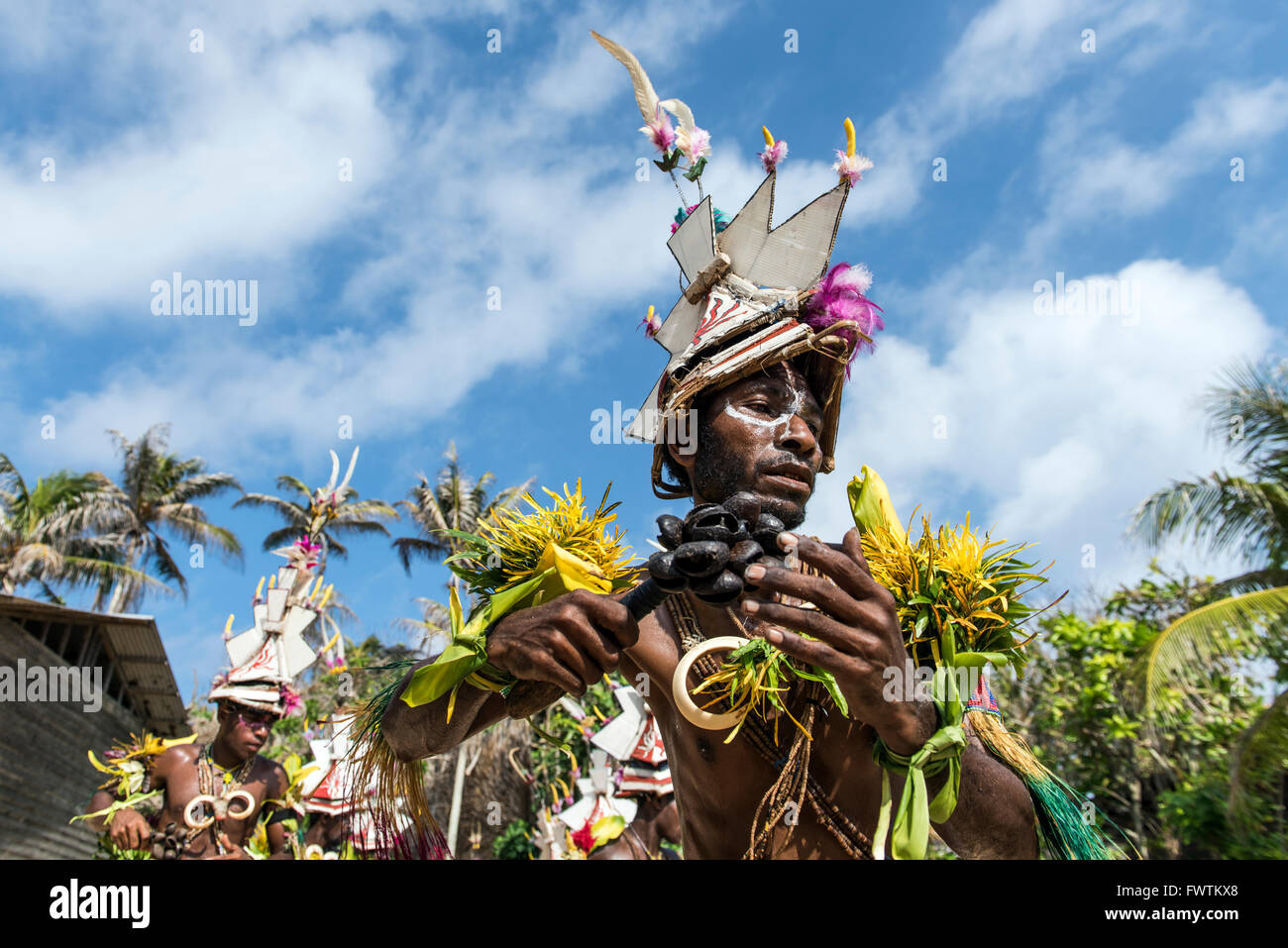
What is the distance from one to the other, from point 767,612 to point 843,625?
0.16 metres

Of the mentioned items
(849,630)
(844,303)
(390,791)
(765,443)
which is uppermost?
(844,303)

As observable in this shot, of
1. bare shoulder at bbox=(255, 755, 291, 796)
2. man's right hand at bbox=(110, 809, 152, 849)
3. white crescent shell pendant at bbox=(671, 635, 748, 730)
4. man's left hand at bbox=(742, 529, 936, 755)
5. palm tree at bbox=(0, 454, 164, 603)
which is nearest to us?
man's left hand at bbox=(742, 529, 936, 755)

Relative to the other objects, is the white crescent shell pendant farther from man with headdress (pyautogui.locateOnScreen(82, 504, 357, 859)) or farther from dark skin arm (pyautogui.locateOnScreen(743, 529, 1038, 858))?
man with headdress (pyautogui.locateOnScreen(82, 504, 357, 859))

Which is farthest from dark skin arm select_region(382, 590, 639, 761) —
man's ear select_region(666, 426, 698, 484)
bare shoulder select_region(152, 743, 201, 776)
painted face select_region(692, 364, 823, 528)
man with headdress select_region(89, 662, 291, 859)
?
bare shoulder select_region(152, 743, 201, 776)

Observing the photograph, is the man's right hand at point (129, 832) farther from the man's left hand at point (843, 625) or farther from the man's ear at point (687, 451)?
the man's left hand at point (843, 625)

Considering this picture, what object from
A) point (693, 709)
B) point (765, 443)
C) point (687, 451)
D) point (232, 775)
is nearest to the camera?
point (693, 709)

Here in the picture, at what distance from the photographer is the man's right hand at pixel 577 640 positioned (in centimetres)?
170

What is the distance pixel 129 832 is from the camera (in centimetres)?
646

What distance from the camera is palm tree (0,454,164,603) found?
1992 centimetres

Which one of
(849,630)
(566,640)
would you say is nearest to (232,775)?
(566,640)

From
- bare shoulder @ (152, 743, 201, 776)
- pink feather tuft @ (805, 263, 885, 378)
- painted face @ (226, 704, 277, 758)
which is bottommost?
bare shoulder @ (152, 743, 201, 776)

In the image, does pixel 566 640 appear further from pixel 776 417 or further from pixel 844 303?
pixel 844 303

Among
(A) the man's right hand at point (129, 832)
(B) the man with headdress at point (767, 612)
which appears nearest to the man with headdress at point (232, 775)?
(A) the man's right hand at point (129, 832)

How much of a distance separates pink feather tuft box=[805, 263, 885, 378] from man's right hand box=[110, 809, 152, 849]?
6.24 meters
